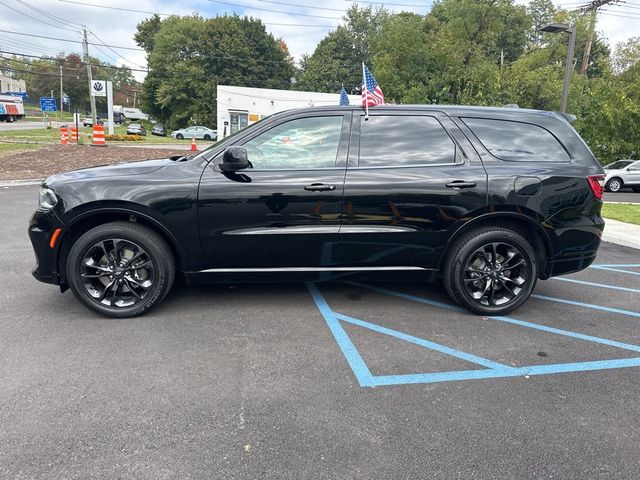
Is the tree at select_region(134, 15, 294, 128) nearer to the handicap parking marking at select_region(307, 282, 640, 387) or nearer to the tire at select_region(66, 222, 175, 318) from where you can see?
the tire at select_region(66, 222, 175, 318)

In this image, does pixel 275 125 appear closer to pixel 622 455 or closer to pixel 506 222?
pixel 506 222

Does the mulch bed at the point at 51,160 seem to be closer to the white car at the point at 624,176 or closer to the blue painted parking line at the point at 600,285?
the blue painted parking line at the point at 600,285

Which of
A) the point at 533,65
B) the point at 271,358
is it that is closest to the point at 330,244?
the point at 271,358

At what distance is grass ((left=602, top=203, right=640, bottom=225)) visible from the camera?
9.92 metres

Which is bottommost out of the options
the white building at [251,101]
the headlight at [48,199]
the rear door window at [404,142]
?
the headlight at [48,199]

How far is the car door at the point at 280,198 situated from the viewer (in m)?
3.80

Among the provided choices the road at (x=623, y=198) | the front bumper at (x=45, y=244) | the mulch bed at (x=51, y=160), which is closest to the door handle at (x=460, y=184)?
the front bumper at (x=45, y=244)

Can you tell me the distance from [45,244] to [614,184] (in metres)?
22.8

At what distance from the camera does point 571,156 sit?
13.6 ft

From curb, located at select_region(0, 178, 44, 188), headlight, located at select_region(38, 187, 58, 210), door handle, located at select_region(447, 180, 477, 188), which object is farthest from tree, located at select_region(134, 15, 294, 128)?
door handle, located at select_region(447, 180, 477, 188)

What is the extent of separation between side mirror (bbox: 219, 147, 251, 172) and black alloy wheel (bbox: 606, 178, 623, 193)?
21.4 meters

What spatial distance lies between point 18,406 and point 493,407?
288 cm

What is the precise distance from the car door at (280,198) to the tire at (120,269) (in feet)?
1.46

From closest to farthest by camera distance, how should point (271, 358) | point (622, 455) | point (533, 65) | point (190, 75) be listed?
point (622, 455), point (271, 358), point (533, 65), point (190, 75)
